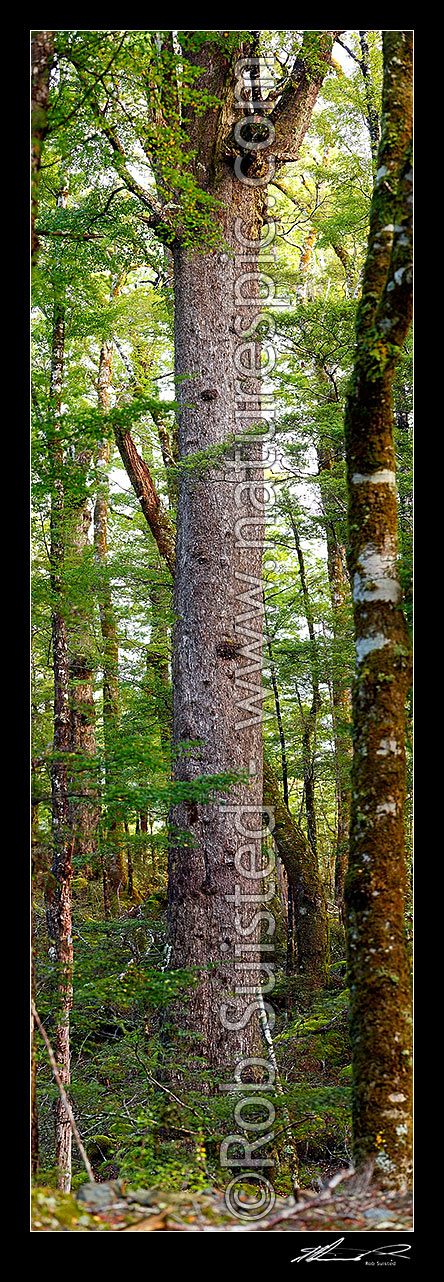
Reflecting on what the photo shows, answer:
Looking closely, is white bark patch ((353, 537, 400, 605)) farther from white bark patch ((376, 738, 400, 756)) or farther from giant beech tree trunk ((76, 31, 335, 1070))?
giant beech tree trunk ((76, 31, 335, 1070))

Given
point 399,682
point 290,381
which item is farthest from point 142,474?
point 399,682

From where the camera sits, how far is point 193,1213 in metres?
2.62

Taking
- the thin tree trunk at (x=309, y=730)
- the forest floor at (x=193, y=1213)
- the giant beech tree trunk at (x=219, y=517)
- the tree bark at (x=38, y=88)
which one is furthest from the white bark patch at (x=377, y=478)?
the thin tree trunk at (x=309, y=730)

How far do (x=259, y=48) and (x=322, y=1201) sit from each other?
7.23 meters

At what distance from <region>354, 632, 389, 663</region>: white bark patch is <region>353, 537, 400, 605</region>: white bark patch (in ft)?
0.50

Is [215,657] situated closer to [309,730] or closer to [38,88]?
[38,88]

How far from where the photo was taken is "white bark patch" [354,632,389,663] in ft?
11.0

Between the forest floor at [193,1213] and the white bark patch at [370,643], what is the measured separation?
181 centimetres

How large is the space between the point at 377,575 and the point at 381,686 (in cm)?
46

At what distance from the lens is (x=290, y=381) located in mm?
6965
